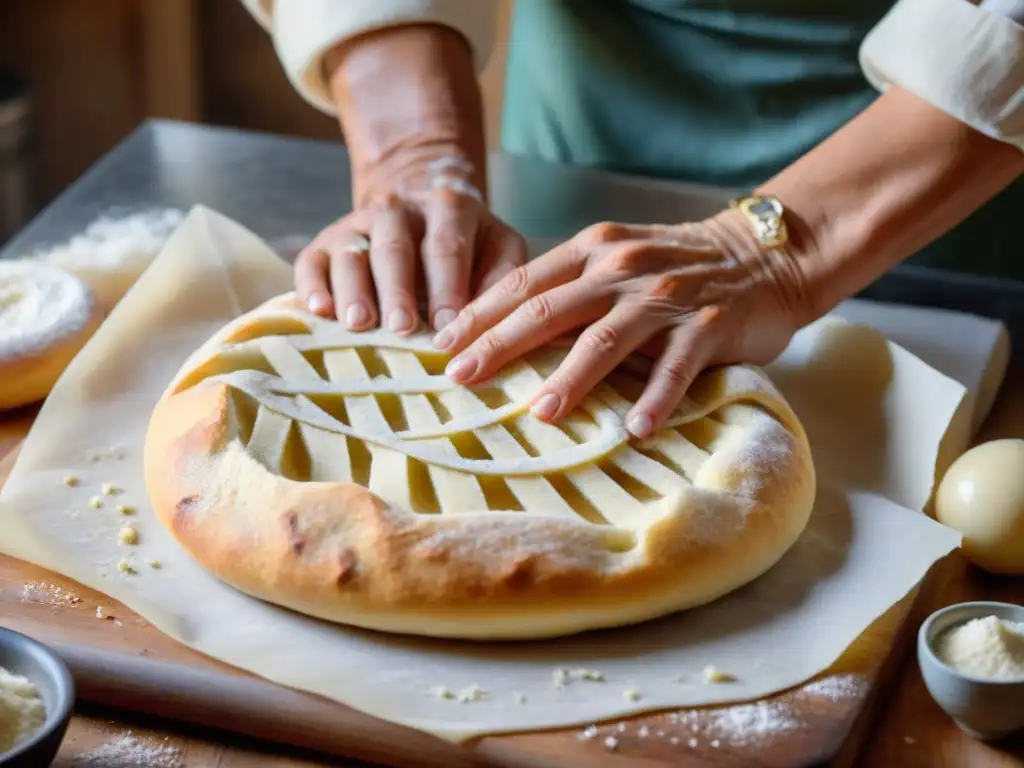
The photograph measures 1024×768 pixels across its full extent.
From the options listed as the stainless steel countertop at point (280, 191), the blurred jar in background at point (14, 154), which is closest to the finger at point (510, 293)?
the stainless steel countertop at point (280, 191)

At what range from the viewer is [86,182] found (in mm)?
1922

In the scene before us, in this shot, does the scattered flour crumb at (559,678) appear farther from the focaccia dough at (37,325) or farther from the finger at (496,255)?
the focaccia dough at (37,325)

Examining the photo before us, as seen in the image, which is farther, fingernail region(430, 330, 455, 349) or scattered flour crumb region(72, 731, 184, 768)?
fingernail region(430, 330, 455, 349)

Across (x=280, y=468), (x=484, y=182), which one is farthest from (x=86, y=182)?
(x=280, y=468)

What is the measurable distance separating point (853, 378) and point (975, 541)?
1.04 ft

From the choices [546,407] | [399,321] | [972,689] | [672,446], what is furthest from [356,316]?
[972,689]

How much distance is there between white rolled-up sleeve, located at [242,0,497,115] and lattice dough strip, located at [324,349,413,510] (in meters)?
0.55

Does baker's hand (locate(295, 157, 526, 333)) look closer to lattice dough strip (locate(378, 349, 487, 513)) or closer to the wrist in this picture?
lattice dough strip (locate(378, 349, 487, 513))

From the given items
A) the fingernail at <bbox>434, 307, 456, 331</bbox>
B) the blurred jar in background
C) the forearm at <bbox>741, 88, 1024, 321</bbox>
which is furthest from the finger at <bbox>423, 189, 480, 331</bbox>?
the blurred jar in background

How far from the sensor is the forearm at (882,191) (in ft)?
4.74

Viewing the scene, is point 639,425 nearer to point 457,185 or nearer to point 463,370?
point 463,370

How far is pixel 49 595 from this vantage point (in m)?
1.12

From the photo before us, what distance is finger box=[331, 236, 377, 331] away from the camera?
1.36m

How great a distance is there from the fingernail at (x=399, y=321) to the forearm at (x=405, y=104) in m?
0.30
